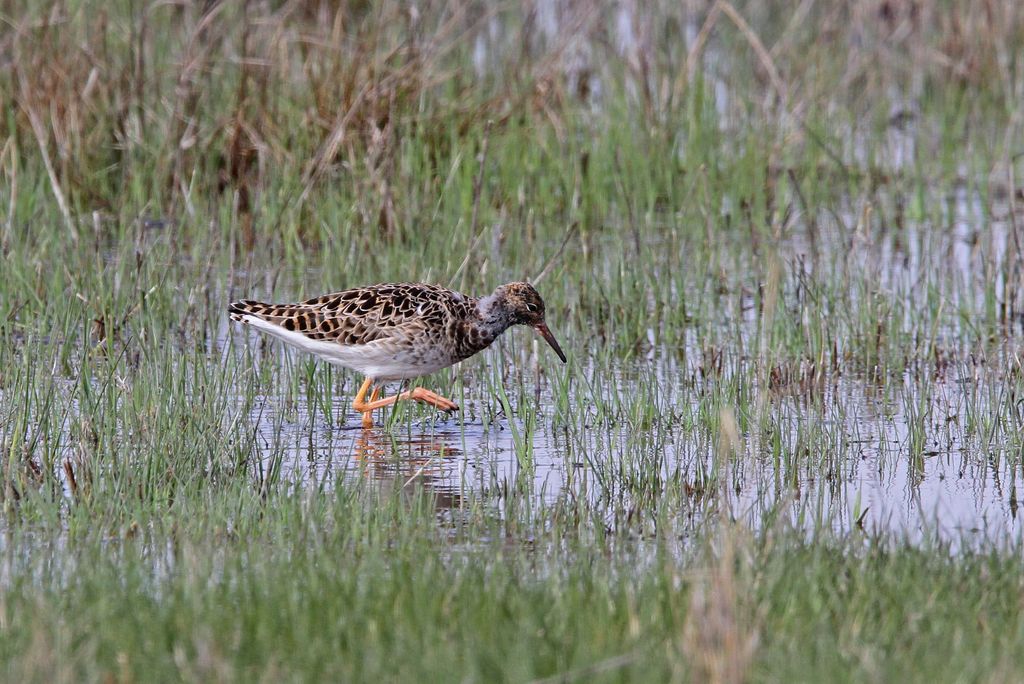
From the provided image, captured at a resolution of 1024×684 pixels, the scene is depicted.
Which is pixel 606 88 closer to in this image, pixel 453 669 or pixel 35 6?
pixel 35 6

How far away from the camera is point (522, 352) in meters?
9.52

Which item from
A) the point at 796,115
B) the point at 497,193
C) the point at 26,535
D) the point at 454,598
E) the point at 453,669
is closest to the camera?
the point at 453,669

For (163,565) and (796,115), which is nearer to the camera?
(163,565)

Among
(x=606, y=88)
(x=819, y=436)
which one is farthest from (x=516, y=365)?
(x=606, y=88)

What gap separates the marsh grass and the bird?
247 millimetres

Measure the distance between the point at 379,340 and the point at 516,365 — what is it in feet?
2.71

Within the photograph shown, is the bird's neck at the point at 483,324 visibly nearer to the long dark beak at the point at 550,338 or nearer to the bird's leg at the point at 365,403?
the long dark beak at the point at 550,338

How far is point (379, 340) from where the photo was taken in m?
8.34

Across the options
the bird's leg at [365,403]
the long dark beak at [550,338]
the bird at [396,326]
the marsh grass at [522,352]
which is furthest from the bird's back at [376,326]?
the long dark beak at [550,338]

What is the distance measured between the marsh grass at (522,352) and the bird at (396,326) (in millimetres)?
247

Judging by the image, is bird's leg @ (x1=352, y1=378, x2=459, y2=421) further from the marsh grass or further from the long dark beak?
the long dark beak

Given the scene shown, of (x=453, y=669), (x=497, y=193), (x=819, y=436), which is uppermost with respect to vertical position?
(x=497, y=193)

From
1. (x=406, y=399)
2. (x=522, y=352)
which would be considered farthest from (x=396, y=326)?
(x=522, y=352)

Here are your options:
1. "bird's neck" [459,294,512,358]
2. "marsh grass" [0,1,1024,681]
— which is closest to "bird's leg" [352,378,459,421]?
"marsh grass" [0,1,1024,681]
